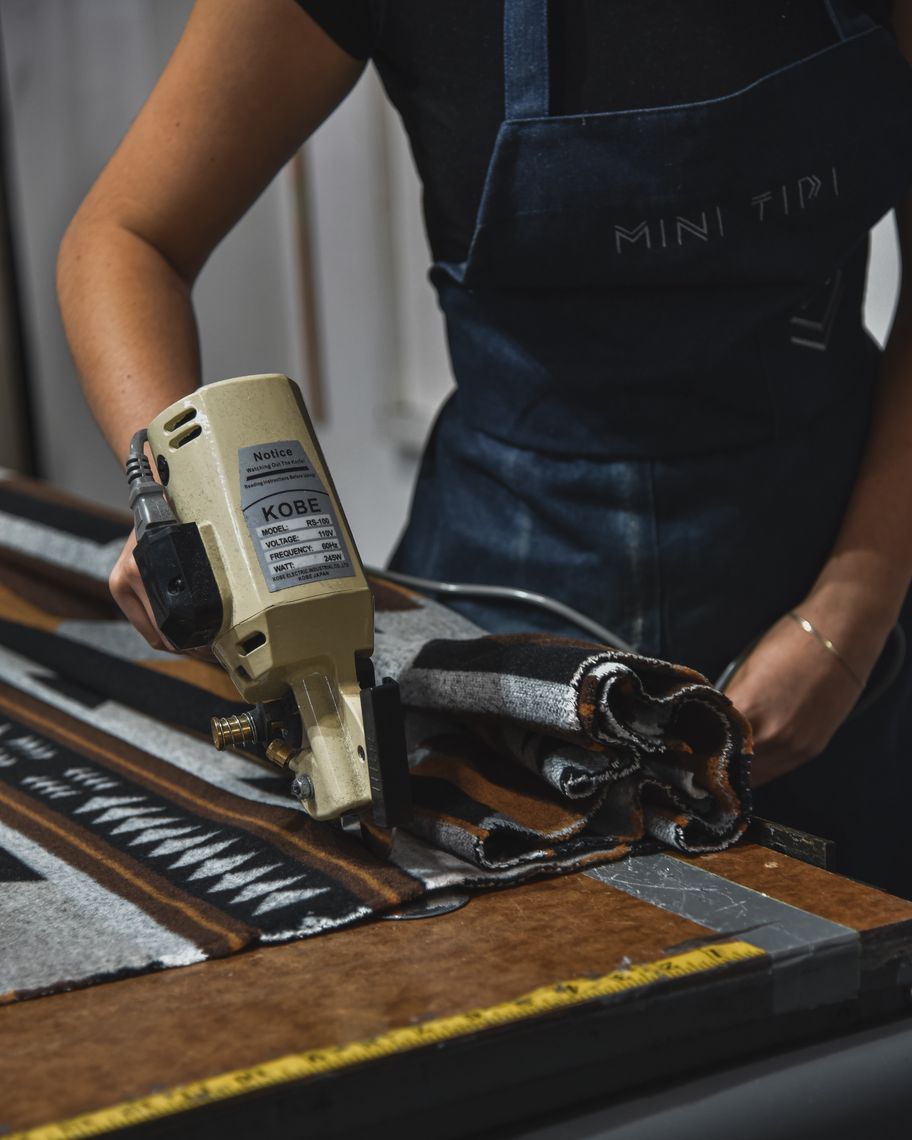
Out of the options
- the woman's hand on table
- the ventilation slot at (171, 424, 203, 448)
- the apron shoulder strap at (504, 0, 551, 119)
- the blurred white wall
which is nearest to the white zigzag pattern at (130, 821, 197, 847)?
the ventilation slot at (171, 424, 203, 448)

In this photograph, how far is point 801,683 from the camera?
33.5 inches

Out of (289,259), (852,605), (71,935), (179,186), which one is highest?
(289,259)

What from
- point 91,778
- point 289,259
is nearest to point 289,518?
point 91,778

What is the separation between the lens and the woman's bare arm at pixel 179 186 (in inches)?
33.0

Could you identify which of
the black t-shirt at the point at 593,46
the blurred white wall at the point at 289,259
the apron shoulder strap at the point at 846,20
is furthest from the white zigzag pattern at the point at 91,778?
the blurred white wall at the point at 289,259

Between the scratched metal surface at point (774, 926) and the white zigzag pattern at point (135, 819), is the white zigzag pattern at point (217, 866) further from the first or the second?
the scratched metal surface at point (774, 926)

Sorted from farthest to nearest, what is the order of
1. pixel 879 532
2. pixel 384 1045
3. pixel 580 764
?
pixel 879 532 < pixel 580 764 < pixel 384 1045

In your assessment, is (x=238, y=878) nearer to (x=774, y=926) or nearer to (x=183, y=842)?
(x=183, y=842)

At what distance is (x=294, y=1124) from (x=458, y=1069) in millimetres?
68

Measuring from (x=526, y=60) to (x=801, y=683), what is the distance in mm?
435

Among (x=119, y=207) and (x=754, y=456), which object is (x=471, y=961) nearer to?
(x=754, y=456)

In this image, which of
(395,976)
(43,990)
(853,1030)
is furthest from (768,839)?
(43,990)

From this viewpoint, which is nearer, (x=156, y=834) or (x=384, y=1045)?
(x=384, y=1045)

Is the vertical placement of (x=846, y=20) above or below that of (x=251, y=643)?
above
